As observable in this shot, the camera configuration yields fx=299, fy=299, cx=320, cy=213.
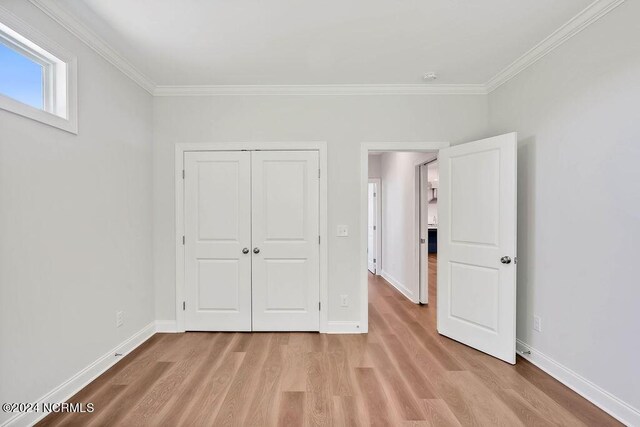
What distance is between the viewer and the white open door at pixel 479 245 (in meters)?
2.59

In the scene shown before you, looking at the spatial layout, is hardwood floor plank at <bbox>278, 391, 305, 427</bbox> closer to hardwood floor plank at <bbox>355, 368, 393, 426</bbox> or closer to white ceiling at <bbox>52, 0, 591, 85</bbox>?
hardwood floor plank at <bbox>355, 368, 393, 426</bbox>

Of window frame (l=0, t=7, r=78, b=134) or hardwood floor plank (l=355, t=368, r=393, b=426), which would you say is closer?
window frame (l=0, t=7, r=78, b=134)

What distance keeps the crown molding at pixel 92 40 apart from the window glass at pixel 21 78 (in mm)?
343

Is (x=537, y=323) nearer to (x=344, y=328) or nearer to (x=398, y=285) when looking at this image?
(x=344, y=328)

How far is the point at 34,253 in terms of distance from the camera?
1836mm

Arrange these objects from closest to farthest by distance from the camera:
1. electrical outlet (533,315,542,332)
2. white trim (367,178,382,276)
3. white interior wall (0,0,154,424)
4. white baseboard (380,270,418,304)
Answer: white interior wall (0,0,154,424)
electrical outlet (533,315,542,332)
white baseboard (380,270,418,304)
white trim (367,178,382,276)

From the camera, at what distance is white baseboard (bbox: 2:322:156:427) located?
1779mm

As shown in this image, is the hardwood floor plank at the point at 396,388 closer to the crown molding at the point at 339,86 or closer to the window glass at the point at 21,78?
the crown molding at the point at 339,86

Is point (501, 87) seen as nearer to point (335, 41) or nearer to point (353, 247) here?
point (335, 41)

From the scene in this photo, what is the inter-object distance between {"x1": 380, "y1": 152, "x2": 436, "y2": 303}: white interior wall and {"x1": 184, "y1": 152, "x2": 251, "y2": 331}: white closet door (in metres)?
2.43

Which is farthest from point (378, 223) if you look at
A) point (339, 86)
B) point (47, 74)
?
point (47, 74)

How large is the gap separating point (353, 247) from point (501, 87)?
2.21 m

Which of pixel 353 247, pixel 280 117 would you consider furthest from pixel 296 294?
pixel 280 117

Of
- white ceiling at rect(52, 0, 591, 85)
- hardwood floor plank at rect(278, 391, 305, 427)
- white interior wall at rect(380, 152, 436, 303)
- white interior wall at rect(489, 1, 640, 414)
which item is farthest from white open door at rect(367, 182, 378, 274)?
hardwood floor plank at rect(278, 391, 305, 427)
